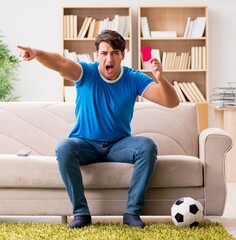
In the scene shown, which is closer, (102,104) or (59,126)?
(102,104)

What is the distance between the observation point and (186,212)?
121 inches

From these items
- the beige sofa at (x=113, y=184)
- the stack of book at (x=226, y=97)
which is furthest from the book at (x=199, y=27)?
A: the beige sofa at (x=113, y=184)

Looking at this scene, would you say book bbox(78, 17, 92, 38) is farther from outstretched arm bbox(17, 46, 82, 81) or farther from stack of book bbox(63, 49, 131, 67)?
outstretched arm bbox(17, 46, 82, 81)

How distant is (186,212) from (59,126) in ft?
3.62

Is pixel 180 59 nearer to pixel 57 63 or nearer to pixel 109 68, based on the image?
pixel 109 68

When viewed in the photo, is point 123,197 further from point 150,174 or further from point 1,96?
point 1,96

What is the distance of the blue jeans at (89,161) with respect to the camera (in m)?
3.10

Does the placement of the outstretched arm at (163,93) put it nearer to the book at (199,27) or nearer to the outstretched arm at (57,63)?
the outstretched arm at (57,63)

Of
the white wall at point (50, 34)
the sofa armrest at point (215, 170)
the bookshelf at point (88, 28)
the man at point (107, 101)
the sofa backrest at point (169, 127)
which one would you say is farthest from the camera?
the white wall at point (50, 34)

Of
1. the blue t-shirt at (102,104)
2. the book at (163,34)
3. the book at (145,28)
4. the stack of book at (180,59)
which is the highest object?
the book at (145,28)

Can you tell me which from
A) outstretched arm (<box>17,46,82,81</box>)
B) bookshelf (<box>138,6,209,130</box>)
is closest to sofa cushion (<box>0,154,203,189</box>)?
outstretched arm (<box>17,46,82,81</box>)

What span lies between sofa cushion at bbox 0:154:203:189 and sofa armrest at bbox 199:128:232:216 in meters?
0.06

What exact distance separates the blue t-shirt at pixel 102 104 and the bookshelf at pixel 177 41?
307 cm

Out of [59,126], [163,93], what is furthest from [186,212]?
[59,126]
